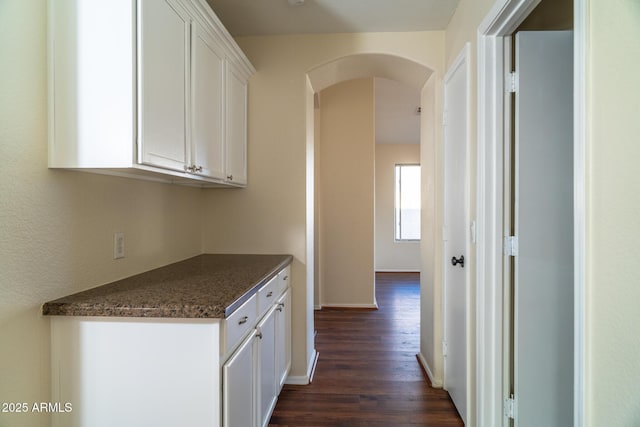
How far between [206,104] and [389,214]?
615 cm

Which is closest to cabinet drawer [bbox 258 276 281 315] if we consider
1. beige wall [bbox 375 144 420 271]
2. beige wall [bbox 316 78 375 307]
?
beige wall [bbox 316 78 375 307]

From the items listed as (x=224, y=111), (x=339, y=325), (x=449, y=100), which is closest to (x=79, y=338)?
(x=224, y=111)

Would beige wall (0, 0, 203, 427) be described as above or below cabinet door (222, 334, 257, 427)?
above

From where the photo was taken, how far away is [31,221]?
4.40ft

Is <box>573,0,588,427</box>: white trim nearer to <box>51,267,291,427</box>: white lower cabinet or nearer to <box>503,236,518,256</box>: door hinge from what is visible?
<box>503,236,518,256</box>: door hinge

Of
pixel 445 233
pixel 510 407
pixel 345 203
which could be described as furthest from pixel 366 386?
pixel 345 203

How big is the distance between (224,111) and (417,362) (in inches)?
98.0

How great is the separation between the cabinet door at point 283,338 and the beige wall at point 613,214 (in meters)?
1.65

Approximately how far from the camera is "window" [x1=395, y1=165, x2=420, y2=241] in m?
7.77

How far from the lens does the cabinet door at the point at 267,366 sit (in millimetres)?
1920

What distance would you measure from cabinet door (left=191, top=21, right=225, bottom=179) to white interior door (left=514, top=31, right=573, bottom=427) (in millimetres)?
1581

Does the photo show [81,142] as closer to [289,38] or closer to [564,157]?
[289,38]

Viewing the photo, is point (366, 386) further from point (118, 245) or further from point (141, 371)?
point (118, 245)

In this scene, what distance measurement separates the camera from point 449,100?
2512 millimetres
